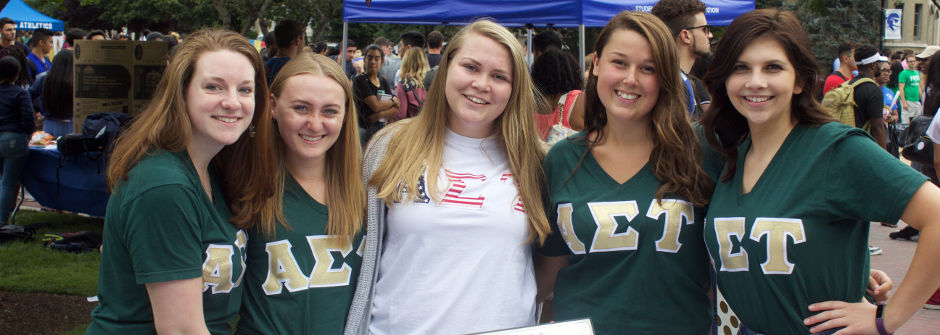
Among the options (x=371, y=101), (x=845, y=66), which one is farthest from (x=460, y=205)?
(x=845, y=66)

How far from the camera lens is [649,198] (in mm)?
2297

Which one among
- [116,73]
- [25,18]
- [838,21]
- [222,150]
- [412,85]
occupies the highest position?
[838,21]

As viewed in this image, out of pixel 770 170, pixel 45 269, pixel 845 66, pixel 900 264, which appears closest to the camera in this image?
pixel 770 170

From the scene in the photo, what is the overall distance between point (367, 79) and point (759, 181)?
7062 millimetres

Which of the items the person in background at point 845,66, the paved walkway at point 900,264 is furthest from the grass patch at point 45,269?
the person in background at point 845,66

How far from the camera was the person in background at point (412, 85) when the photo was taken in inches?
353

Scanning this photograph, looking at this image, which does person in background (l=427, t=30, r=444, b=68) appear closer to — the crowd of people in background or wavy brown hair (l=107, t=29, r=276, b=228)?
the crowd of people in background

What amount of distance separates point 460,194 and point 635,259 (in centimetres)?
62

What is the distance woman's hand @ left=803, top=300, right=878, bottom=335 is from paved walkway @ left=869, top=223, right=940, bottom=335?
3.72 m

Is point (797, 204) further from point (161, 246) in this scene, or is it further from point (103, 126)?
point (103, 126)

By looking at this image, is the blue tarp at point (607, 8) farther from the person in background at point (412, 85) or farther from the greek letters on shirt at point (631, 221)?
the greek letters on shirt at point (631, 221)

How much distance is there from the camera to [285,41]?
23.4 ft

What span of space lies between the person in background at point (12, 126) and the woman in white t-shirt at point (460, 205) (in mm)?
6164

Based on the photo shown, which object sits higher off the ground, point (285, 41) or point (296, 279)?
point (285, 41)
